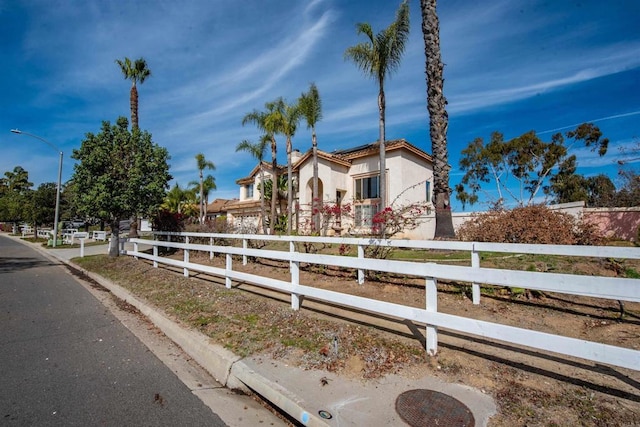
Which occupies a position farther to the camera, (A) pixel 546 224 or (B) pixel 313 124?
(B) pixel 313 124

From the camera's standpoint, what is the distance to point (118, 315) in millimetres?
6383

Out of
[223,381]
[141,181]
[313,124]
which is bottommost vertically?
[223,381]

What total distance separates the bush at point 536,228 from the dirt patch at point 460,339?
0.54 m

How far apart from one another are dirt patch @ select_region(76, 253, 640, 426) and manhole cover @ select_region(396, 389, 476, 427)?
0.86ft

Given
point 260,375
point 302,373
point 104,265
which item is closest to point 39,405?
point 260,375

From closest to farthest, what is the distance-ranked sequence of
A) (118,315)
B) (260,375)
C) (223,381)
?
(260,375)
(223,381)
(118,315)

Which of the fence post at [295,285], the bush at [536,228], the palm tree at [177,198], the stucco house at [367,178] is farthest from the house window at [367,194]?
the palm tree at [177,198]

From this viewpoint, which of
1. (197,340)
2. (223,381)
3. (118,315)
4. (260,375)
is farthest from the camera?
(118,315)

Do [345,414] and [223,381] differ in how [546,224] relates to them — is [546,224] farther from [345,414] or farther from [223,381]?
[223,381]

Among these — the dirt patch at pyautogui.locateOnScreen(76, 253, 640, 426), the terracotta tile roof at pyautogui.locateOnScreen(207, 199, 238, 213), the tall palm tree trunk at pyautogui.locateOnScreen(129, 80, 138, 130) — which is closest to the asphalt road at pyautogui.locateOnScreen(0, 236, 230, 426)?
the dirt patch at pyautogui.locateOnScreen(76, 253, 640, 426)

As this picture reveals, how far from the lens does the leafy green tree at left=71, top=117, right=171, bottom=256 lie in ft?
39.2

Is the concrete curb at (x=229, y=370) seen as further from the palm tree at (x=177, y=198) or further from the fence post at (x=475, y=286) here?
the palm tree at (x=177, y=198)

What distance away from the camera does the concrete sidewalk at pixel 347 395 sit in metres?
2.73

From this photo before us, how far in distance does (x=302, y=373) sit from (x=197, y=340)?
1.82 m
